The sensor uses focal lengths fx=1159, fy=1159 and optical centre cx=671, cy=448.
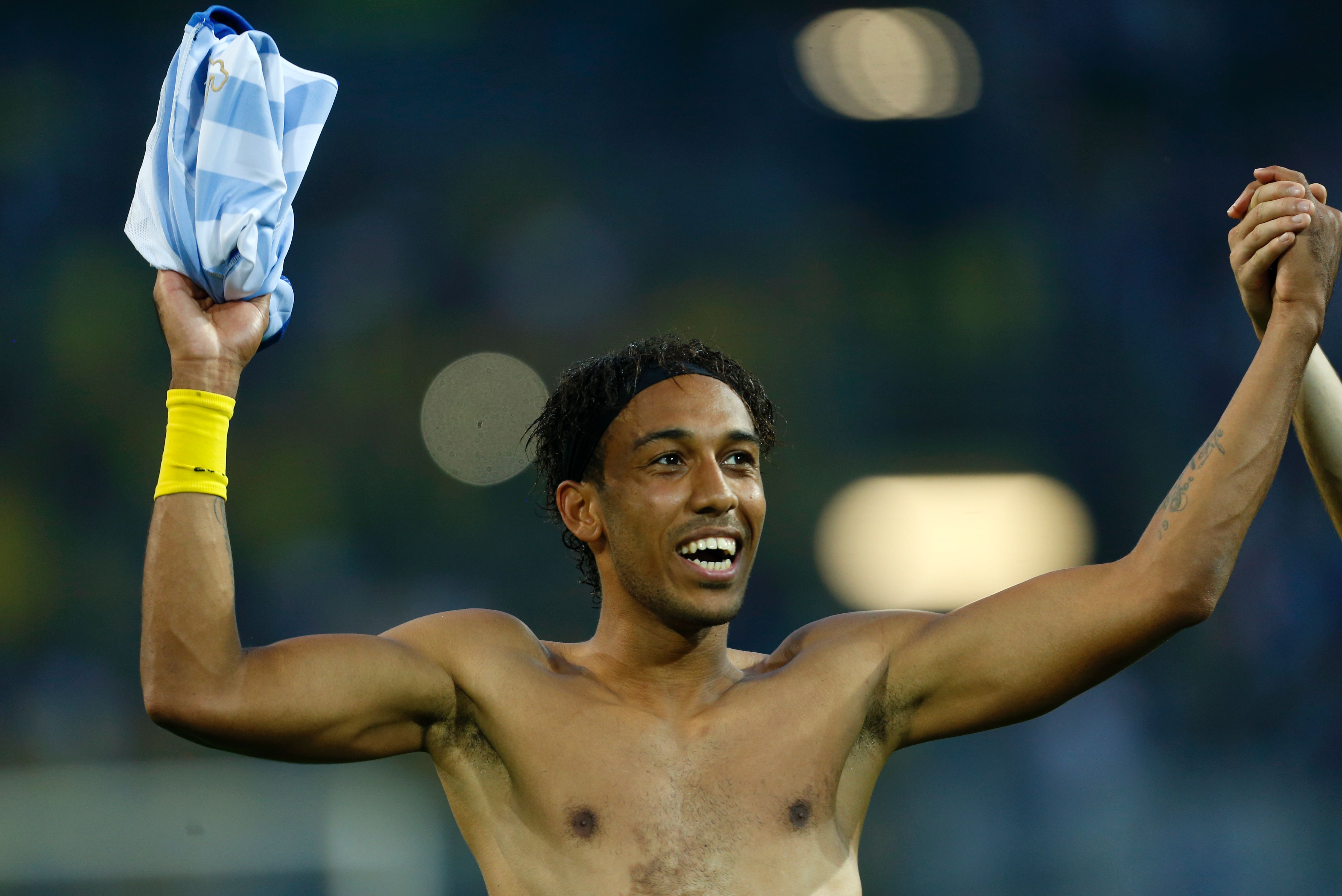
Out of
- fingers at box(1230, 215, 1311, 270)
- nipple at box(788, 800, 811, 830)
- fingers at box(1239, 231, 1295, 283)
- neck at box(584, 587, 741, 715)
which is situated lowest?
nipple at box(788, 800, 811, 830)

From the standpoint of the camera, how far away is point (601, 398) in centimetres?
190

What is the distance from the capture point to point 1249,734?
11.2 ft

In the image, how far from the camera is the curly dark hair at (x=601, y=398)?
6.19 feet

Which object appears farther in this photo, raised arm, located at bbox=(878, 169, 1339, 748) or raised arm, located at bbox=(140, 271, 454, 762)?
raised arm, located at bbox=(878, 169, 1339, 748)

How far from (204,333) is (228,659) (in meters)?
0.39

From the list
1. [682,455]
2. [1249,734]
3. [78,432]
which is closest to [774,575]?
[1249,734]

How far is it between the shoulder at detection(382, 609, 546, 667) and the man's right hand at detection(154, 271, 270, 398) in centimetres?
42

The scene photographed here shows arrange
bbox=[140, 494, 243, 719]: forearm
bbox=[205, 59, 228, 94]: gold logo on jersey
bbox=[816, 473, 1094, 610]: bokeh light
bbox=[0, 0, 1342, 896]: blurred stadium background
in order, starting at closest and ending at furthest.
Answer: bbox=[140, 494, 243, 719]: forearm < bbox=[205, 59, 228, 94]: gold logo on jersey < bbox=[0, 0, 1342, 896]: blurred stadium background < bbox=[816, 473, 1094, 610]: bokeh light

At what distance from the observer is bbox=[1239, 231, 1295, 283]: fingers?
1.53 metres

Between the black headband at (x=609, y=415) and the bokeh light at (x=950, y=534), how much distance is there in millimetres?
1640

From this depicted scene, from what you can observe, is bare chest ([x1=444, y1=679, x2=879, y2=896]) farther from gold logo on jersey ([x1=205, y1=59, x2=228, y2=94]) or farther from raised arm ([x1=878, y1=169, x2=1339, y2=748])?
gold logo on jersey ([x1=205, y1=59, x2=228, y2=94])

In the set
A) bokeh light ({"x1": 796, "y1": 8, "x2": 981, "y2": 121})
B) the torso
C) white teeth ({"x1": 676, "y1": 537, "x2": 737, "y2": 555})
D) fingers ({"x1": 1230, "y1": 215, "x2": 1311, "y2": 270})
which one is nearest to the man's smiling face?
white teeth ({"x1": 676, "y1": 537, "x2": 737, "y2": 555})

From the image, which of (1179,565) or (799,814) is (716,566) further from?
(1179,565)

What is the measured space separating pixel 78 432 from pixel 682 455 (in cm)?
236
